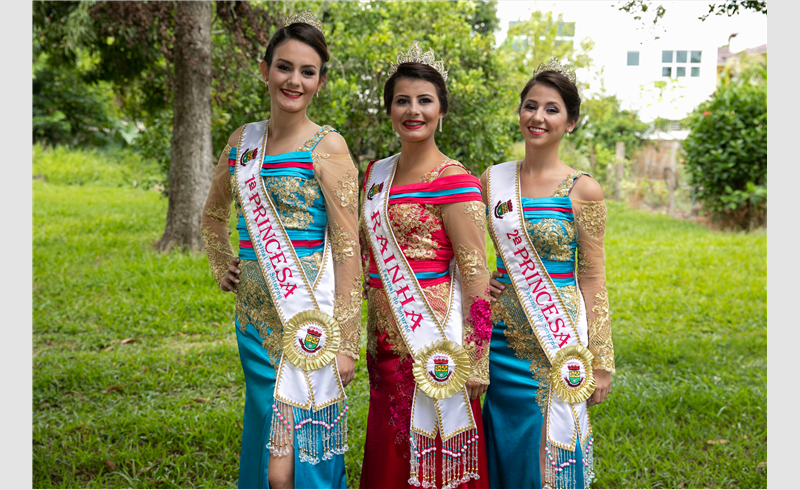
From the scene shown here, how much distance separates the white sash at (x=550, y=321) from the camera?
224cm

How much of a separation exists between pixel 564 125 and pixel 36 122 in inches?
737

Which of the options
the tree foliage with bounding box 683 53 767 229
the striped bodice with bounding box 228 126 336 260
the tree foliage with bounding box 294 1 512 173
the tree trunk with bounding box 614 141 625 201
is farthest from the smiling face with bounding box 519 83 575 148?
the tree trunk with bounding box 614 141 625 201

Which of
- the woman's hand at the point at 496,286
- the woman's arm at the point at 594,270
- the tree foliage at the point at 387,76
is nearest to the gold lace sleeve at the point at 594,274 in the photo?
the woman's arm at the point at 594,270

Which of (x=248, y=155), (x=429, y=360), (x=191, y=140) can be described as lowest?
(x=429, y=360)

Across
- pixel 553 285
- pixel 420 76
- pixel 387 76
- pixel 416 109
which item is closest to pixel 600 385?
pixel 553 285

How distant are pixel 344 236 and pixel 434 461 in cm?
91

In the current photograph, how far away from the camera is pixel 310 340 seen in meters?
2.09

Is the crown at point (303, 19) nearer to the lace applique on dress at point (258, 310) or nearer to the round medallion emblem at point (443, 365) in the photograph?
the lace applique on dress at point (258, 310)

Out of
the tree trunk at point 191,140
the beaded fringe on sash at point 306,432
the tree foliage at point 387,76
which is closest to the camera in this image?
the beaded fringe on sash at point 306,432

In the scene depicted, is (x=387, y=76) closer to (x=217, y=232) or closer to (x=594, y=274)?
(x=217, y=232)

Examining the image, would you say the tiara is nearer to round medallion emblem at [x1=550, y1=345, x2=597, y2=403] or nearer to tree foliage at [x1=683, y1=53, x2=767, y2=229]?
round medallion emblem at [x1=550, y1=345, x2=597, y2=403]

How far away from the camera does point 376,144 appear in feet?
25.4

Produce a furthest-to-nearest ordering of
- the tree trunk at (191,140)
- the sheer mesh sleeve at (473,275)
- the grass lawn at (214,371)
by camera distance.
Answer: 1. the tree trunk at (191,140)
2. the grass lawn at (214,371)
3. the sheer mesh sleeve at (473,275)

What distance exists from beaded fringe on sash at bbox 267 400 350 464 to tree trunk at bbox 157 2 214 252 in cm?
550
